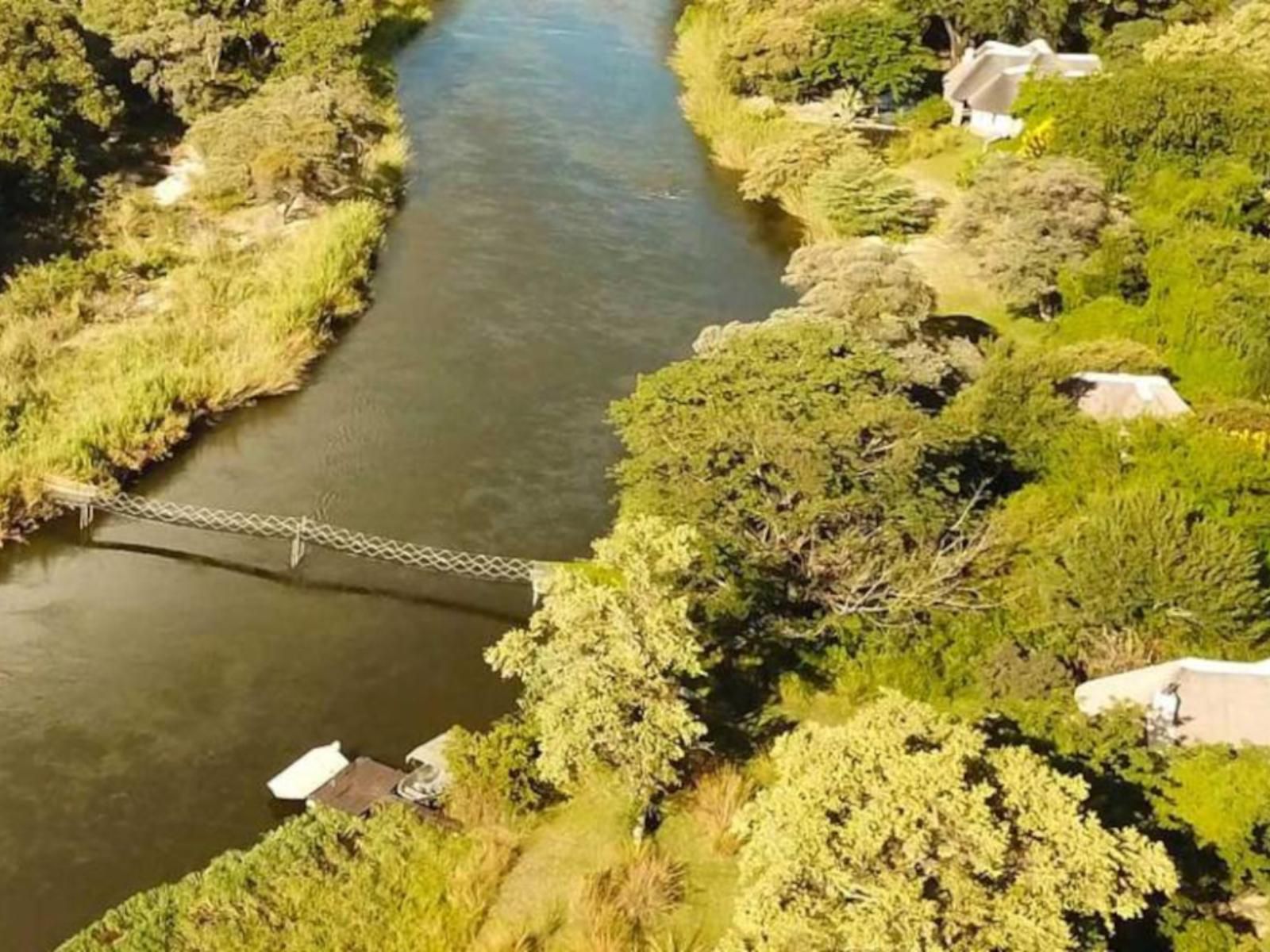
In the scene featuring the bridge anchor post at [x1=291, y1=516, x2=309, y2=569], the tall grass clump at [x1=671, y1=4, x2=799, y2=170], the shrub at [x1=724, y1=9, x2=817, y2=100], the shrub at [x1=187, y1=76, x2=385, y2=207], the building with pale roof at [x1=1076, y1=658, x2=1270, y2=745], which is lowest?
the bridge anchor post at [x1=291, y1=516, x2=309, y2=569]

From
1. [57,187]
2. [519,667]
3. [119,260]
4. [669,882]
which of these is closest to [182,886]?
[519,667]

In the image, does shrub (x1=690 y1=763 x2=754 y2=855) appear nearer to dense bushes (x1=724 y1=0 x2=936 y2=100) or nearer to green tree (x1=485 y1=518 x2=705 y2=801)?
green tree (x1=485 y1=518 x2=705 y2=801)

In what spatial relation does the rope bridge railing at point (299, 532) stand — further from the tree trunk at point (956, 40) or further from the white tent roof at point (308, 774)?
the tree trunk at point (956, 40)

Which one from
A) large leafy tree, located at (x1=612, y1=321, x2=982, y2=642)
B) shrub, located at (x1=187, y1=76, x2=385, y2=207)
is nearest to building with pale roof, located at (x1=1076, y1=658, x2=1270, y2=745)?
large leafy tree, located at (x1=612, y1=321, x2=982, y2=642)

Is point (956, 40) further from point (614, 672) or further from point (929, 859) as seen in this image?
point (929, 859)

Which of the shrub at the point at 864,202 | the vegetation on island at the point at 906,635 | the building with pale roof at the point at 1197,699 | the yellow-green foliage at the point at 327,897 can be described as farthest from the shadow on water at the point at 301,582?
the shrub at the point at 864,202

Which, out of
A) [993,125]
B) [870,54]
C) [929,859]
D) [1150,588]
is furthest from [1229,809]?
[870,54]

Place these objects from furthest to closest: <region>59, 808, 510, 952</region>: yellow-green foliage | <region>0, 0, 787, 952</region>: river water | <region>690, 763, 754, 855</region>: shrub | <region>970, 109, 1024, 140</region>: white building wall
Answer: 1. <region>970, 109, 1024, 140</region>: white building wall
2. <region>0, 0, 787, 952</region>: river water
3. <region>690, 763, 754, 855</region>: shrub
4. <region>59, 808, 510, 952</region>: yellow-green foliage
